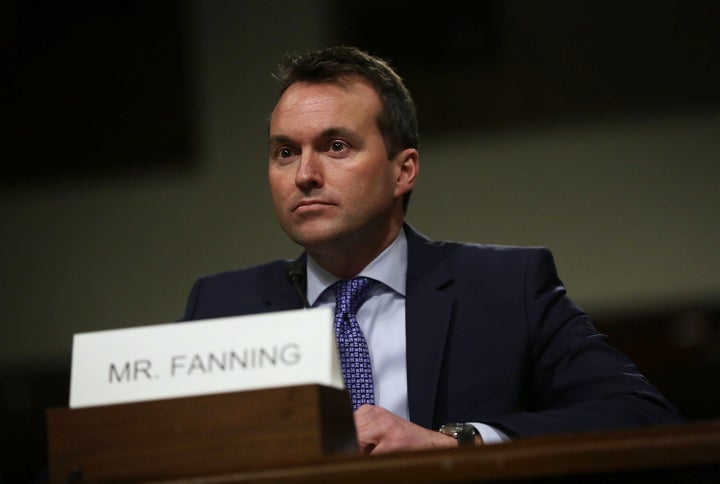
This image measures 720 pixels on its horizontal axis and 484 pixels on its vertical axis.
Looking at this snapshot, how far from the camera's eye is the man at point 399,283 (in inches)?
84.7

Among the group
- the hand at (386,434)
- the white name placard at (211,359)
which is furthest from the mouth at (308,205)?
the white name placard at (211,359)

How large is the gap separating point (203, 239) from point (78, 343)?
8.41 ft

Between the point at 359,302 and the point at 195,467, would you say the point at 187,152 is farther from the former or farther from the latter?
the point at 195,467

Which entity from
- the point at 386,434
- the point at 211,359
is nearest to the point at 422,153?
the point at 386,434

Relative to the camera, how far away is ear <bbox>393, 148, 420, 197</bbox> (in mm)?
2482

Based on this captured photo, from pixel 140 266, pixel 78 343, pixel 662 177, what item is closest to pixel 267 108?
pixel 140 266

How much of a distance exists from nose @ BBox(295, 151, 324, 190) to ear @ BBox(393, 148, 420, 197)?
275 mm

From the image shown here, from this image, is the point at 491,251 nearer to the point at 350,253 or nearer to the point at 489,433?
the point at 350,253

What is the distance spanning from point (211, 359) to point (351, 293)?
92 cm

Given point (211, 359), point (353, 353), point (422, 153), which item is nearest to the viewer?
point (211, 359)

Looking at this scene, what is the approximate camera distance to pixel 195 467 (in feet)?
4.50

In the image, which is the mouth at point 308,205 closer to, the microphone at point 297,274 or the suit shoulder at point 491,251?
the microphone at point 297,274

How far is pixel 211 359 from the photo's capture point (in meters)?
1.42

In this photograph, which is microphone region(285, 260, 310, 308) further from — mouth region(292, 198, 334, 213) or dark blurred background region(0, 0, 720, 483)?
dark blurred background region(0, 0, 720, 483)
